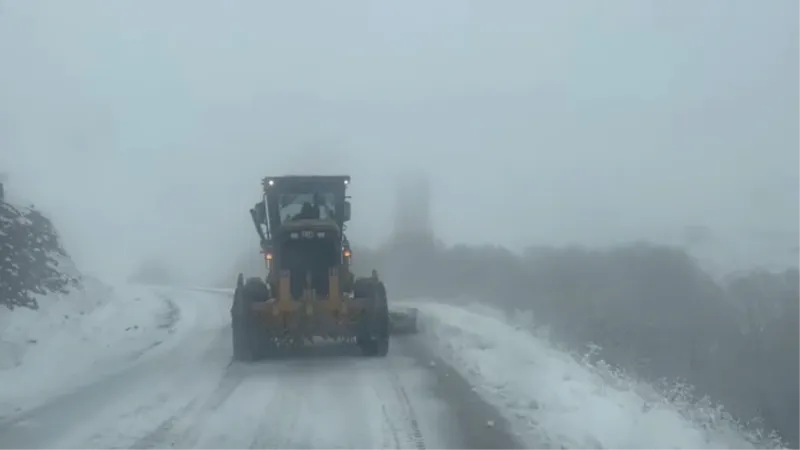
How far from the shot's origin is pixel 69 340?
21.5m

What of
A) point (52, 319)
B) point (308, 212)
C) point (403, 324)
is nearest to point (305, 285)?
point (308, 212)

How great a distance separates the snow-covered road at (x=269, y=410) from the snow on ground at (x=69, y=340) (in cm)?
60

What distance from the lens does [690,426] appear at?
11.1 m

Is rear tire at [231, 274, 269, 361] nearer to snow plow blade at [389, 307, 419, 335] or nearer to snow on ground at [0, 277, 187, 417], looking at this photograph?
snow on ground at [0, 277, 187, 417]

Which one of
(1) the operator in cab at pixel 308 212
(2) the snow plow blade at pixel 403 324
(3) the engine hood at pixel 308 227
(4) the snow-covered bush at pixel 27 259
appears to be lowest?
(2) the snow plow blade at pixel 403 324

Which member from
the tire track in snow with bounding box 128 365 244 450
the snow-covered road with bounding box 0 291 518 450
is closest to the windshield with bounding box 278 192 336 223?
the snow-covered road with bounding box 0 291 518 450

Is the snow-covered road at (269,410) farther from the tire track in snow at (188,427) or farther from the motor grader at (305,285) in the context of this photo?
the motor grader at (305,285)

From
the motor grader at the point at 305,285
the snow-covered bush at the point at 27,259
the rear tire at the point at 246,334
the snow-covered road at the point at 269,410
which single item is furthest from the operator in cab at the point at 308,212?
the snow-covered bush at the point at 27,259

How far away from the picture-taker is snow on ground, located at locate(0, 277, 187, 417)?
1516 cm

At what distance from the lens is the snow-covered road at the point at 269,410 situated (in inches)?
413

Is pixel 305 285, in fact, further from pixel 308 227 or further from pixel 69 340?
pixel 69 340

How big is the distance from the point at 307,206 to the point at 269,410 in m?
8.36

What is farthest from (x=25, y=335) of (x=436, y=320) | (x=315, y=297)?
(x=436, y=320)

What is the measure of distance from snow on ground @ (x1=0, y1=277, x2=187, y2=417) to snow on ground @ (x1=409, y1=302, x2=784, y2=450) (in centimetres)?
614
